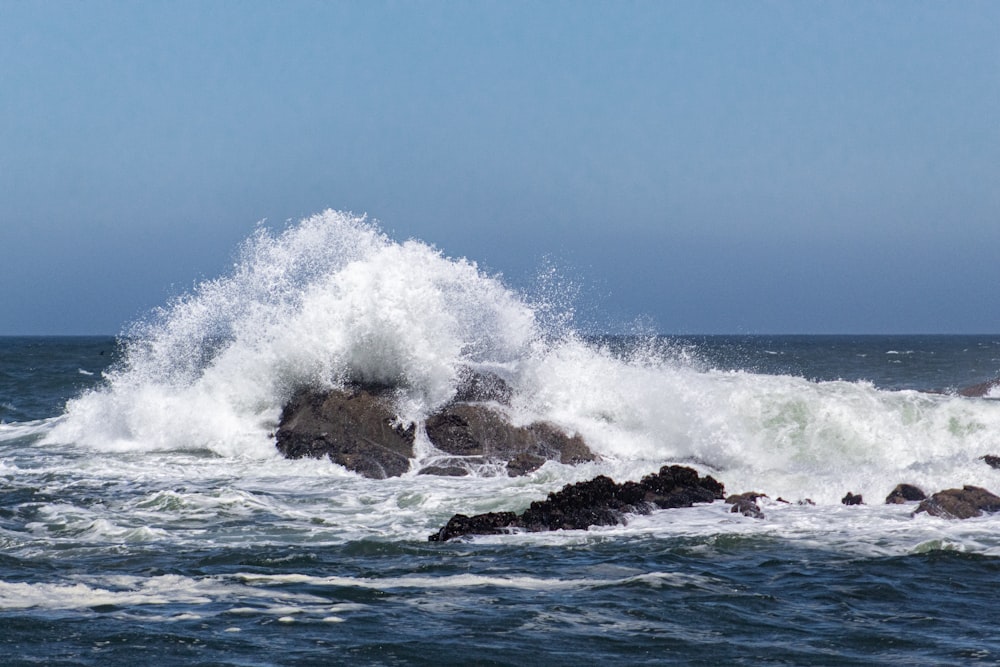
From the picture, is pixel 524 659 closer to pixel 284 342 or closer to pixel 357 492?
pixel 357 492

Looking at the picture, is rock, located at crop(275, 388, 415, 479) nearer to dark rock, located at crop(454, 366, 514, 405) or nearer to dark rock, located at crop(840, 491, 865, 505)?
dark rock, located at crop(454, 366, 514, 405)

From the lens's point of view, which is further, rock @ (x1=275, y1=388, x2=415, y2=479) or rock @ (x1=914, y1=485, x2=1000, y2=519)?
rock @ (x1=275, y1=388, x2=415, y2=479)

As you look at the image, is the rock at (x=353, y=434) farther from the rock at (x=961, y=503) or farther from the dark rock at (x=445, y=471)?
the rock at (x=961, y=503)

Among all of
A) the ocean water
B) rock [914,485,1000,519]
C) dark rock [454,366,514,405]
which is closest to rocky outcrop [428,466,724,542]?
the ocean water

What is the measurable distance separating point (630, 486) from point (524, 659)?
4.90 metres

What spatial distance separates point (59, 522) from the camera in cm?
1051

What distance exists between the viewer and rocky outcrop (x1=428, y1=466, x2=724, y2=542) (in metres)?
9.88

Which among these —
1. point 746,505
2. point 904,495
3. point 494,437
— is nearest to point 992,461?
point 904,495

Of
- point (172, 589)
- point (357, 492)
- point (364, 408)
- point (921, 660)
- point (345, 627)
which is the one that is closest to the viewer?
point (921, 660)

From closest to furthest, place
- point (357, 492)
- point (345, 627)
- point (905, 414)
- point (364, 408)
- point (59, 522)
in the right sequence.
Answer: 1. point (345, 627)
2. point (59, 522)
3. point (357, 492)
4. point (364, 408)
5. point (905, 414)

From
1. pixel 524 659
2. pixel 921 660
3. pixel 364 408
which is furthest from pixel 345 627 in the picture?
pixel 364 408

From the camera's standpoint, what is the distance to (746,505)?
423 inches

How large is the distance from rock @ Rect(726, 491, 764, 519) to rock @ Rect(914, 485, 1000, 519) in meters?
1.44

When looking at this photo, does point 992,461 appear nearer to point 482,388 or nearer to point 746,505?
point 746,505
